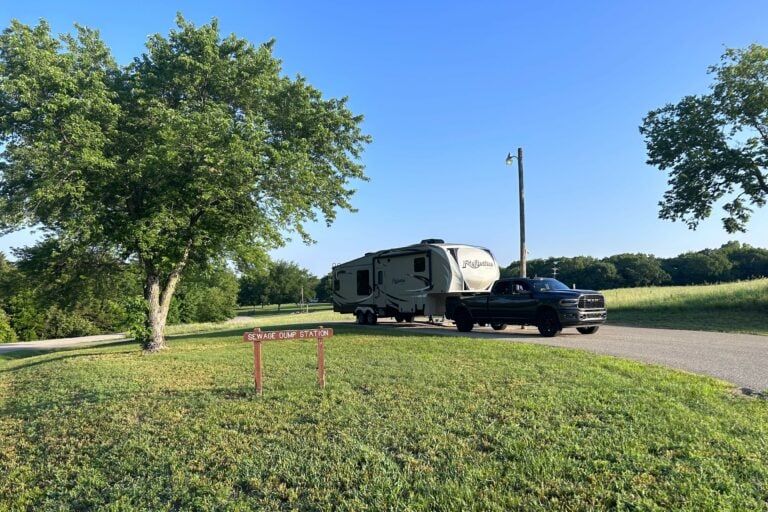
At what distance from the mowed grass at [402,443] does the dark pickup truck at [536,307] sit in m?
Answer: 5.43

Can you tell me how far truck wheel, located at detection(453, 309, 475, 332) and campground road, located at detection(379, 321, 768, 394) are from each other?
6.28 ft

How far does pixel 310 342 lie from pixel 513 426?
32.5 feet

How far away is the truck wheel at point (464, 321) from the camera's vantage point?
647 inches

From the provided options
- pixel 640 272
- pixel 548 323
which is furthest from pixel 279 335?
pixel 640 272

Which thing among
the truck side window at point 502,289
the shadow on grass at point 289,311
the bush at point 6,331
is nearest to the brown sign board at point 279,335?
the truck side window at point 502,289

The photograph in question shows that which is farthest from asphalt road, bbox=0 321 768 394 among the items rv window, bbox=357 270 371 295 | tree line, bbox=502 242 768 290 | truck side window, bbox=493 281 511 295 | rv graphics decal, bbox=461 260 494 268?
tree line, bbox=502 242 768 290

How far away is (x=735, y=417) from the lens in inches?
201

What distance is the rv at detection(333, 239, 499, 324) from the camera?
17.0 metres

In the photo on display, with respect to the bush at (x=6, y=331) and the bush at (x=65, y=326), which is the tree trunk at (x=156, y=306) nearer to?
the bush at (x=6, y=331)

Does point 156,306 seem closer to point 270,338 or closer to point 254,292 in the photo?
point 270,338

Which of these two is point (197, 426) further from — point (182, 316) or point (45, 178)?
point (182, 316)

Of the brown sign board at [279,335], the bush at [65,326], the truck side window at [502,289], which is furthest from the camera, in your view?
the bush at [65,326]

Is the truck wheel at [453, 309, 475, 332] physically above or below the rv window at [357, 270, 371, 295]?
below

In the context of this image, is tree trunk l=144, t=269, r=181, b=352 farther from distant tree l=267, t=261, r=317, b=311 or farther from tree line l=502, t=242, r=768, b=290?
tree line l=502, t=242, r=768, b=290
